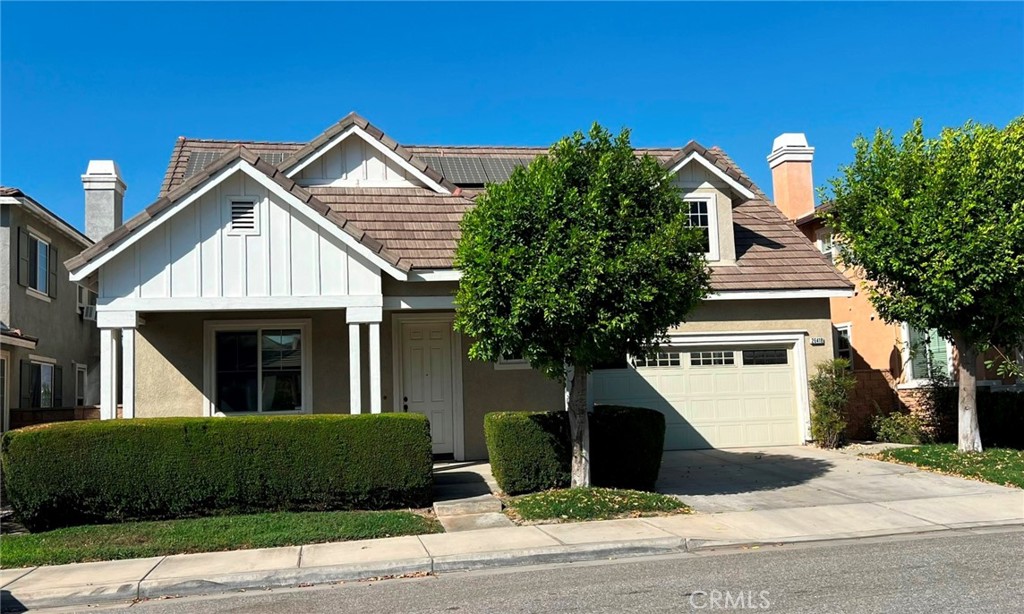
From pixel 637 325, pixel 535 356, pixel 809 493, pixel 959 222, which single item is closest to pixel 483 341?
pixel 535 356

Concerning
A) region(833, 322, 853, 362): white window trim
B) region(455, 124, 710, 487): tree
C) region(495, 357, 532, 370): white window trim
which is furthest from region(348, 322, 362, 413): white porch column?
region(833, 322, 853, 362): white window trim

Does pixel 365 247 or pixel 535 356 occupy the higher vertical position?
pixel 365 247

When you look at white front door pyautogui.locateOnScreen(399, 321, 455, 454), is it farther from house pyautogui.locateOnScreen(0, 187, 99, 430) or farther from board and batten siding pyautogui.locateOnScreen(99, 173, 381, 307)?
house pyautogui.locateOnScreen(0, 187, 99, 430)

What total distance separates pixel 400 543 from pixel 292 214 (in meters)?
5.32

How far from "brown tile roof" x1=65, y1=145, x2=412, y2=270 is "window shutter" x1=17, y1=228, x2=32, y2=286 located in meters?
7.33

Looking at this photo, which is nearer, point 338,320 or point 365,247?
point 365,247

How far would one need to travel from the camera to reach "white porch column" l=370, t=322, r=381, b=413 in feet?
38.7

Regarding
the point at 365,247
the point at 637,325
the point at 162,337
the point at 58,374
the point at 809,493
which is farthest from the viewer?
the point at 58,374

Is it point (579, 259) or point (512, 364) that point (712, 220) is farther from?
point (579, 259)

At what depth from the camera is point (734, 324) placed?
51.1 feet

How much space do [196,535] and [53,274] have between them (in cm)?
1342

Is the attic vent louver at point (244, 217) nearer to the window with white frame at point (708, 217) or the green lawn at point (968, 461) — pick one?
the window with white frame at point (708, 217)

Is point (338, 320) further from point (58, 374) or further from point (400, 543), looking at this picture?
point (58, 374)

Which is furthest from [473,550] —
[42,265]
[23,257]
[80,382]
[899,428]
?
[80,382]
